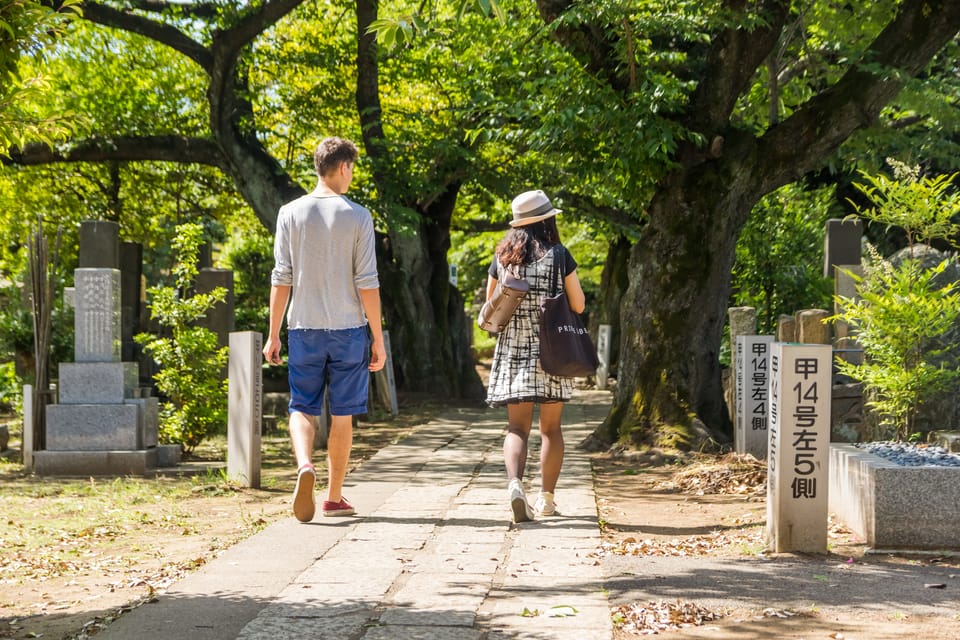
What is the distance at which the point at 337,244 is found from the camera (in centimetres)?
659

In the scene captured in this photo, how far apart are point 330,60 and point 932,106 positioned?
9.51 meters

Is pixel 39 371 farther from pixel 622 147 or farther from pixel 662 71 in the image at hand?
pixel 662 71

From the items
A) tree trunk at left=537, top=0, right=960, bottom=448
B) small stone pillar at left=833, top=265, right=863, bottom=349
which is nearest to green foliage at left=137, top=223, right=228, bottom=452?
tree trunk at left=537, top=0, right=960, bottom=448

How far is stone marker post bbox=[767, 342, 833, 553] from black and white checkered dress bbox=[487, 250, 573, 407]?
1413mm

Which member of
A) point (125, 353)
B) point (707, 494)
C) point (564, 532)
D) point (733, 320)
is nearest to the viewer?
point (564, 532)

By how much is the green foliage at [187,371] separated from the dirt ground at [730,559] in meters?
4.18

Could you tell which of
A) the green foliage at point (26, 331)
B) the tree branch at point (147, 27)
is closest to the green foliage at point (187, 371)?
the green foliage at point (26, 331)

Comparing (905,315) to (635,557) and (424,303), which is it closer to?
(635,557)

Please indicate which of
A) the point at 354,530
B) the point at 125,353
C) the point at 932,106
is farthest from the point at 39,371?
the point at 932,106

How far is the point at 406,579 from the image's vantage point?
16.8 feet

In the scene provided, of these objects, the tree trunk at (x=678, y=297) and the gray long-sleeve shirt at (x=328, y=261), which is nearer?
the gray long-sleeve shirt at (x=328, y=261)

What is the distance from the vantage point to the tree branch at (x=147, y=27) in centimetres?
1574

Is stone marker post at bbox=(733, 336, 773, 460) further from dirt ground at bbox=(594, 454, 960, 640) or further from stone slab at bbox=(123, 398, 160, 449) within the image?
stone slab at bbox=(123, 398, 160, 449)

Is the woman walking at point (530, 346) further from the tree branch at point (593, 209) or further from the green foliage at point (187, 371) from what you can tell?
the tree branch at point (593, 209)
